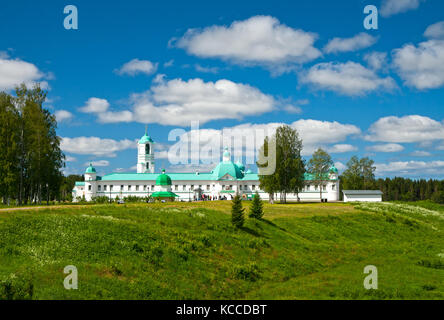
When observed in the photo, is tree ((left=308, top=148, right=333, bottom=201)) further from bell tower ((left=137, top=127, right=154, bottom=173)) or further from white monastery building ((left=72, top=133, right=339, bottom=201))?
bell tower ((left=137, top=127, right=154, bottom=173))

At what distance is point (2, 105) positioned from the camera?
5112 centimetres

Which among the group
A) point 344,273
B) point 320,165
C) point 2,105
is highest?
point 2,105

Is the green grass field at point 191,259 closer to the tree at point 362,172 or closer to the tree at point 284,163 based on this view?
the tree at point 284,163

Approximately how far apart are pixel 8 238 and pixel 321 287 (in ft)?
54.0

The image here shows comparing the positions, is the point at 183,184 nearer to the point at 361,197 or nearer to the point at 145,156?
the point at 145,156

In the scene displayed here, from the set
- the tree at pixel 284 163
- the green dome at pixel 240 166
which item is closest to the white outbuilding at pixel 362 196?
the tree at pixel 284 163

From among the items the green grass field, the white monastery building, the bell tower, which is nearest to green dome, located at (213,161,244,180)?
the white monastery building

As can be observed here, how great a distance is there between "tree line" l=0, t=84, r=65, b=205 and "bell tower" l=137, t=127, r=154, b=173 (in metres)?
59.8

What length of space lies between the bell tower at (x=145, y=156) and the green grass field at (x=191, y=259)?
79591 millimetres

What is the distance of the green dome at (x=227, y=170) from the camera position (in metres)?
105

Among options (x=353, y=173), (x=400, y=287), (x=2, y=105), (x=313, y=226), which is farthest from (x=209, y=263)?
(x=353, y=173)

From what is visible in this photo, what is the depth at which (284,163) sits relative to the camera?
71.6m

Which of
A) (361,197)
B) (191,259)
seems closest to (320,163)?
(361,197)
